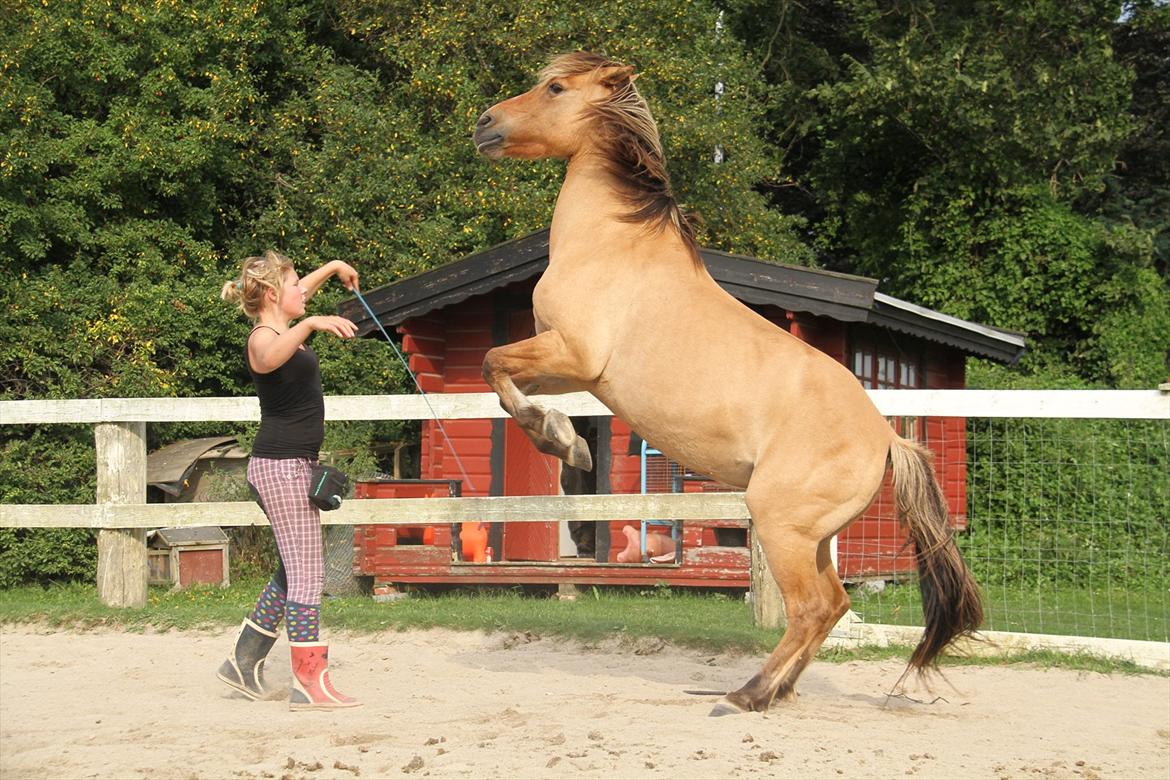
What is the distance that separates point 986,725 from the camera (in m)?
5.62

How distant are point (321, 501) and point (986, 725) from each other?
327cm

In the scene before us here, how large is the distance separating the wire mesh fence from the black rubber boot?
237 inches

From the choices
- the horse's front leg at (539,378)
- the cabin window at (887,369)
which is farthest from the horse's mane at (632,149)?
the cabin window at (887,369)

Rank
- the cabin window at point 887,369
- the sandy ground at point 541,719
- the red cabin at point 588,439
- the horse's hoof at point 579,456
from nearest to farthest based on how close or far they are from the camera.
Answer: the sandy ground at point 541,719 → the horse's hoof at point 579,456 → the red cabin at point 588,439 → the cabin window at point 887,369

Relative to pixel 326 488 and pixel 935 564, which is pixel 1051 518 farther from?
pixel 326 488

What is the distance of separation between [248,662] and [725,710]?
2.36m

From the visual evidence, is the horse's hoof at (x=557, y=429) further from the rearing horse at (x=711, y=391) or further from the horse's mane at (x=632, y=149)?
the horse's mane at (x=632, y=149)

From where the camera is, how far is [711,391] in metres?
5.19

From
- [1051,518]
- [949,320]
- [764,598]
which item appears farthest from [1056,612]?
[949,320]

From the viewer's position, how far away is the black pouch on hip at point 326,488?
5.56 metres

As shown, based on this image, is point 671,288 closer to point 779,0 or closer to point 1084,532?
point 1084,532

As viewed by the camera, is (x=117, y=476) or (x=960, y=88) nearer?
(x=117, y=476)

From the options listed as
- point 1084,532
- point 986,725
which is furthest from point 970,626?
point 1084,532

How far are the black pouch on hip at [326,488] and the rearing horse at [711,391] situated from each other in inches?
34.3
